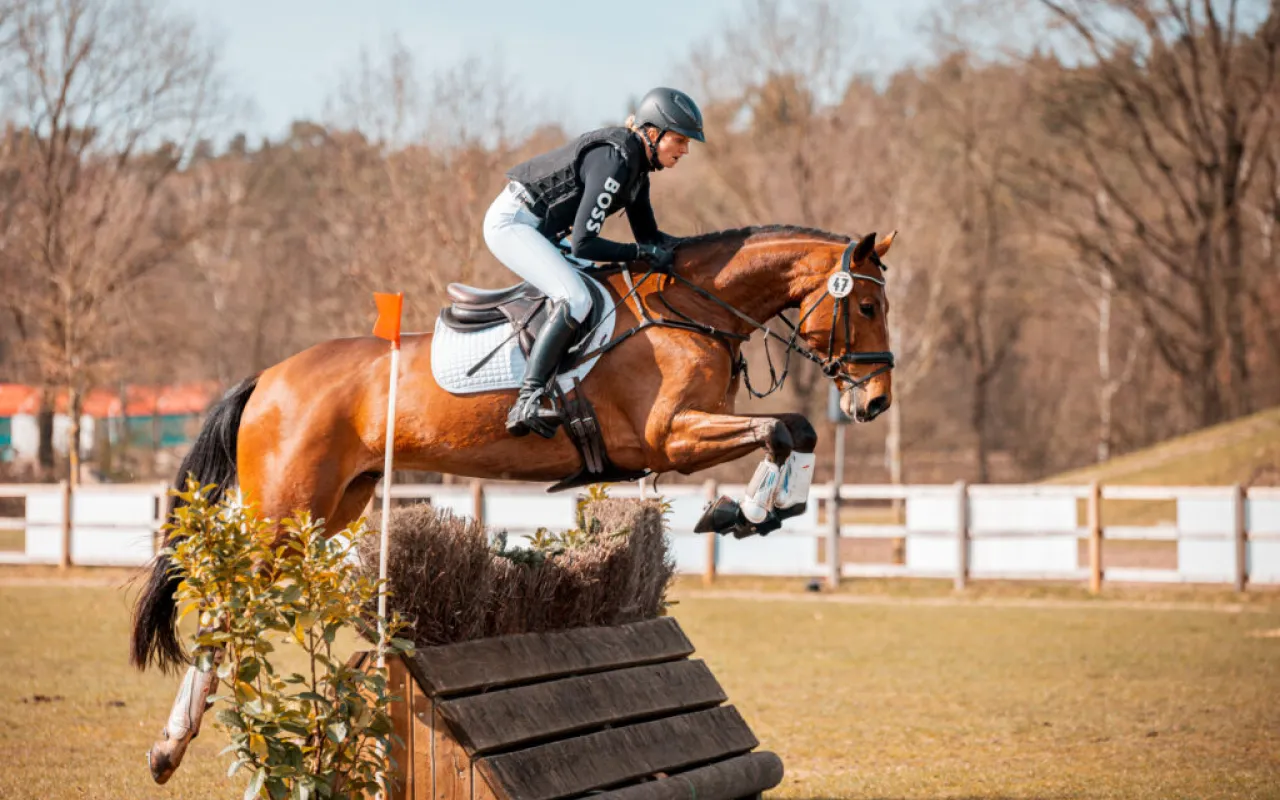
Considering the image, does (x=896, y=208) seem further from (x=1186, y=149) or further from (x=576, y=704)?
(x=576, y=704)

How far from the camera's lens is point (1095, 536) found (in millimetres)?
14672

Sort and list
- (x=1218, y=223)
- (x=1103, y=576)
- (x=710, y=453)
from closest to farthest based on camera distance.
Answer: (x=710, y=453) → (x=1103, y=576) → (x=1218, y=223)

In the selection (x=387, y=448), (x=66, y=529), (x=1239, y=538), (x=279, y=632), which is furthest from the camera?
(x=66, y=529)

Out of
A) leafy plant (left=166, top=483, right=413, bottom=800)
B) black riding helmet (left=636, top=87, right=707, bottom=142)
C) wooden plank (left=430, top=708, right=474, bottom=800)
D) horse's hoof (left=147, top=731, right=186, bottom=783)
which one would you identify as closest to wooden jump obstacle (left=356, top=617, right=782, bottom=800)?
wooden plank (left=430, top=708, right=474, bottom=800)

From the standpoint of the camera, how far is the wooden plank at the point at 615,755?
13.2ft

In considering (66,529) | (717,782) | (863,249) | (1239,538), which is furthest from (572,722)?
(66,529)

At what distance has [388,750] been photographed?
4.02 metres

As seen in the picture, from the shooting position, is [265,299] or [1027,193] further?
[265,299]

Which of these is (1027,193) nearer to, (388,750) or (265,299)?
(265,299)

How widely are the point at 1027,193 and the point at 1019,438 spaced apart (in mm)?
7478

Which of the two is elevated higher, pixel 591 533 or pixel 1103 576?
pixel 591 533

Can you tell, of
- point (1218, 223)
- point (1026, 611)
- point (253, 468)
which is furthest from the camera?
point (1218, 223)

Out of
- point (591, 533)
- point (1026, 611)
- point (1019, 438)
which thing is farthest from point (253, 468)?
point (1019, 438)

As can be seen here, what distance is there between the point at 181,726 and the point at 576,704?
54.8 inches
